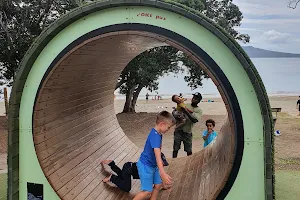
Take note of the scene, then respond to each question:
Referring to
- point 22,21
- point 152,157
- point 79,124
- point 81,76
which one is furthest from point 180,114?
point 22,21

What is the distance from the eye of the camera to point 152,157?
5281 millimetres

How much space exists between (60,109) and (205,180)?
93.1 inches

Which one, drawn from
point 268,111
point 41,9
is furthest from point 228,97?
point 41,9

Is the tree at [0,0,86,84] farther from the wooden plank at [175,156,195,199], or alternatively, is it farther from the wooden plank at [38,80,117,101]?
the wooden plank at [175,156,195,199]

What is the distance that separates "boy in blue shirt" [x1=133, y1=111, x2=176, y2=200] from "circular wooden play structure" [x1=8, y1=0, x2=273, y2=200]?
0.68 meters

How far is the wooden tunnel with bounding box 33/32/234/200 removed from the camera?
17.2ft

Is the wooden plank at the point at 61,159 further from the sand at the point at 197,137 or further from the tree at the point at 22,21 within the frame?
the tree at the point at 22,21

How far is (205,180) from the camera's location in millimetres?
6000

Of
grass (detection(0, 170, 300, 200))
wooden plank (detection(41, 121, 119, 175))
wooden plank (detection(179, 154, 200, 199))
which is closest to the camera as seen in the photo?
wooden plank (detection(41, 121, 119, 175))

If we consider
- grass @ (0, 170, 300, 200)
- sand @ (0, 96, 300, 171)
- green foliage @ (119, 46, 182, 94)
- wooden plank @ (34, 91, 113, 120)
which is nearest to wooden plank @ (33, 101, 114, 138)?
wooden plank @ (34, 91, 113, 120)

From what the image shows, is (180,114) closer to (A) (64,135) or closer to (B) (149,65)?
(A) (64,135)

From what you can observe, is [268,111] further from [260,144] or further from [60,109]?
[60,109]

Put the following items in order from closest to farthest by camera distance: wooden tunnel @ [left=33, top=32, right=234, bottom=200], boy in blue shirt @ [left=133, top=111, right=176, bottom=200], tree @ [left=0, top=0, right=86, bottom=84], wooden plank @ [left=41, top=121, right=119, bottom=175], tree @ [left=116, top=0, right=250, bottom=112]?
boy in blue shirt @ [left=133, top=111, right=176, bottom=200]
wooden tunnel @ [left=33, top=32, right=234, bottom=200]
wooden plank @ [left=41, top=121, right=119, bottom=175]
tree @ [left=0, top=0, right=86, bottom=84]
tree @ [left=116, top=0, right=250, bottom=112]

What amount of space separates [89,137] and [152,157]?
7.03ft
